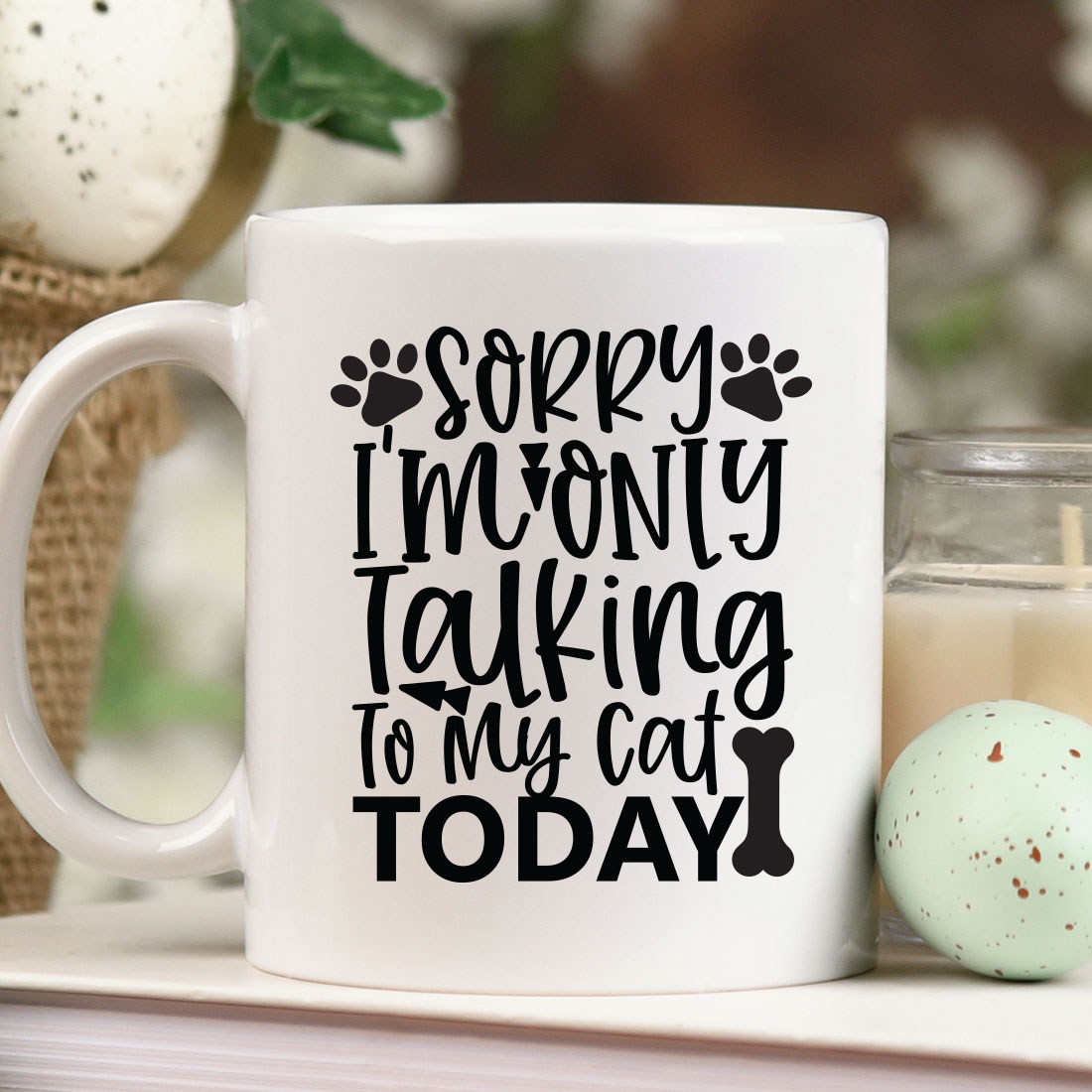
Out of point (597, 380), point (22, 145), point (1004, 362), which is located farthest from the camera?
point (1004, 362)

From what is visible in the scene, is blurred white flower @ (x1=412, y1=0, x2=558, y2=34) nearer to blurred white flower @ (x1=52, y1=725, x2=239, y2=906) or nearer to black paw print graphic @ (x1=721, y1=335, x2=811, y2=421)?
blurred white flower @ (x1=52, y1=725, x2=239, y2=906)

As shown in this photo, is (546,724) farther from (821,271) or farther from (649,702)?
(821,271)

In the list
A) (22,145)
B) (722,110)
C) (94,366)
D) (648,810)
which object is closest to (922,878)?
(648,810)

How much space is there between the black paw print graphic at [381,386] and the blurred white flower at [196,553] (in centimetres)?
45

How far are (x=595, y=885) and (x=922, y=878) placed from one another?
9 centimetres

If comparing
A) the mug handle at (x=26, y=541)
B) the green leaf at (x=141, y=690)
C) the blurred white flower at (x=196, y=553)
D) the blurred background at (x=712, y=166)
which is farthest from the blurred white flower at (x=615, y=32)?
the mug handle at (x=26, y=541)

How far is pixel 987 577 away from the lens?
1.78 ft

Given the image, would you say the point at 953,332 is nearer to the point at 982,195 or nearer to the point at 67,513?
the point at 982,195

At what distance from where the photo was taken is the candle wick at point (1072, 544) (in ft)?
1.76

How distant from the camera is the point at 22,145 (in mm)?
604

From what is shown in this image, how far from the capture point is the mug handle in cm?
49

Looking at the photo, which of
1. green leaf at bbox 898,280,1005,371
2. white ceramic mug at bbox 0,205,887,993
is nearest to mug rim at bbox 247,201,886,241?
white ceramic mug at bbox 0,205,887,993

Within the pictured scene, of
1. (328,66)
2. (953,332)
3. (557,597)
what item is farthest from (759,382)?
(953,332)

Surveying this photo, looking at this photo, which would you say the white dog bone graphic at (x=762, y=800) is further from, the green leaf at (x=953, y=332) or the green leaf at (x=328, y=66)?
the green leaf at (x=953, y=332)
